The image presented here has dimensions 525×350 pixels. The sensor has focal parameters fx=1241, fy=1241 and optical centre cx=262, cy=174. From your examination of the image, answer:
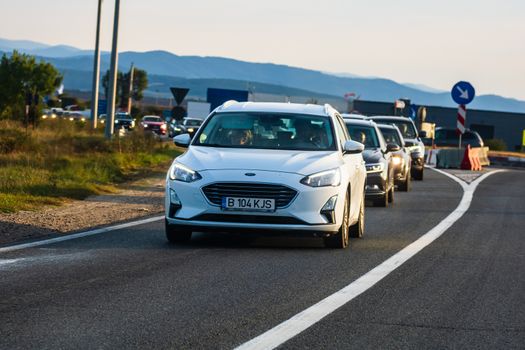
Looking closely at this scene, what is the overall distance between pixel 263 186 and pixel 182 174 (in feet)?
2.92

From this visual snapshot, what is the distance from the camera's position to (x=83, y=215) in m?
16.7

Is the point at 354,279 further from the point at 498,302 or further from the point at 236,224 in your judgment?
the point at 236,224

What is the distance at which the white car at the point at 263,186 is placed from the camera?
12.4 metres

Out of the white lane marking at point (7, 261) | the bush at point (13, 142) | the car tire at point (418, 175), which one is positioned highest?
the white lane marking at point (7, 261)

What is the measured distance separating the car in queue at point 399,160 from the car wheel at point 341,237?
11.7 metres

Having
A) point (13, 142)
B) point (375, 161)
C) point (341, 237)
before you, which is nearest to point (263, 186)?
point (341, 237)

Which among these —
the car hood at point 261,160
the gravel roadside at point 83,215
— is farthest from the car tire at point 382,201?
the car hood at point 261,160

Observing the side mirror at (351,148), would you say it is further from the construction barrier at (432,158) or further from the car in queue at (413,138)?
the construction barrier at (432,158)

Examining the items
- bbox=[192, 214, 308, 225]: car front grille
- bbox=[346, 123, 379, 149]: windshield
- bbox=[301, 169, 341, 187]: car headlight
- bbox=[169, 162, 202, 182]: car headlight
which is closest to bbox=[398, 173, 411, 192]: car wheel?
bbox=[346, 123, 379, 149]: windshield

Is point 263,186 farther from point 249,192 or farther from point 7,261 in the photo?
point 7,261

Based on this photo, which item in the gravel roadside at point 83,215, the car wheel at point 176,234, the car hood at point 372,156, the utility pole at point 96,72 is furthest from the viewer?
the utility pole at point 96,72

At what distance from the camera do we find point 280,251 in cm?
1263

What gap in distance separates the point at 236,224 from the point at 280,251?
0.56m

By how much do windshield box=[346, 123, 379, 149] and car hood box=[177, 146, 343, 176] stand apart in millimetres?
8747
